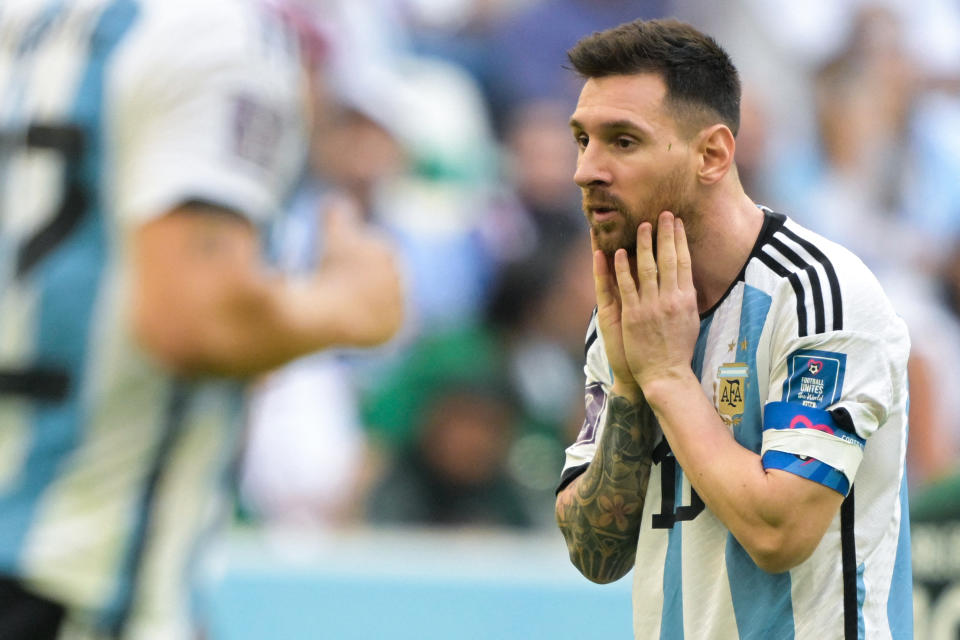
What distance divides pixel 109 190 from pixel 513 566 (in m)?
4.25

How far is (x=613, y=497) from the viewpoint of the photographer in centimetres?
278

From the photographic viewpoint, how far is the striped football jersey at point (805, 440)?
98.0 inches

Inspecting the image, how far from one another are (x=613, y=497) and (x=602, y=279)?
0.45 meters

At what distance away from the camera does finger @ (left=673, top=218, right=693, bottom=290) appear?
102 inches

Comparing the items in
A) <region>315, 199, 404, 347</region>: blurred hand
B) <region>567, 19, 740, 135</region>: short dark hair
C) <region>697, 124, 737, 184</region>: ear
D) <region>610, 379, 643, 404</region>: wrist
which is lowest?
<region>610, 379, 643, 404</region>: wrist

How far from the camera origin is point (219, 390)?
2.78 metres

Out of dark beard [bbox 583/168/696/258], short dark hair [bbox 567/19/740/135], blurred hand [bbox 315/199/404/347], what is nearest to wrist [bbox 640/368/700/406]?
dark beard [bbox 583/168/696/258]

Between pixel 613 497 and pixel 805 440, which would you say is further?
pixel 613 497

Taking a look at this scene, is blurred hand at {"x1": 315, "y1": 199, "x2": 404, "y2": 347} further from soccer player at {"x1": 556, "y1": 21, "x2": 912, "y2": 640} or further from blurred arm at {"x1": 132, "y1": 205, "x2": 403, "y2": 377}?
soccer player at {"x1": 556, "y1": 21, "x2": 912, "y2": 640}

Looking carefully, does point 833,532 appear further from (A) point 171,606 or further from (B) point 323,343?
(A) point 171,606

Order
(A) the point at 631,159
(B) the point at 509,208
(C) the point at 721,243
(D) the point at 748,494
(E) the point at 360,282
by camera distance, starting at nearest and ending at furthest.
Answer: (D) the point at 748,494
(A) the point at 631,159
(C) the point at 721,243
(E) the point at 360,282
(B) the point at 509,208

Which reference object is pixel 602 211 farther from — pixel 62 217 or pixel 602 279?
pixel 62 217

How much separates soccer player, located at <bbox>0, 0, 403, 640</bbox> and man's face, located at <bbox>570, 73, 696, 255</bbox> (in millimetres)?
599

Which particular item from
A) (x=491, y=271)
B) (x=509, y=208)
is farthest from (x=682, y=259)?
(x=509, y=208)
